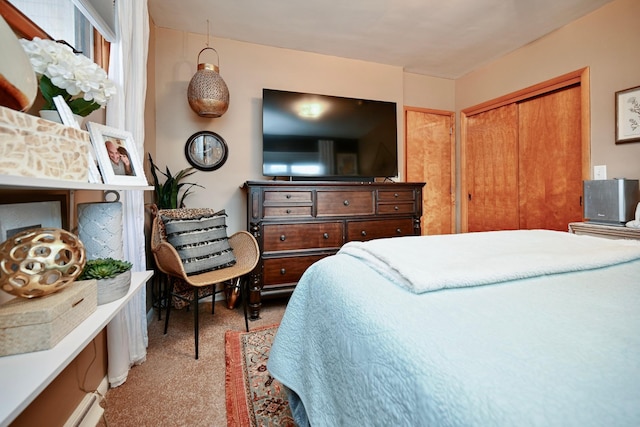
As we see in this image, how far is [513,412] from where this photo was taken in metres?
0.37

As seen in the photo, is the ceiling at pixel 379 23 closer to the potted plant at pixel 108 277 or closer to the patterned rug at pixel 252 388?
the potted plant at pixel 108 277

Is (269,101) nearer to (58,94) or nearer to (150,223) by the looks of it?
(150,223)

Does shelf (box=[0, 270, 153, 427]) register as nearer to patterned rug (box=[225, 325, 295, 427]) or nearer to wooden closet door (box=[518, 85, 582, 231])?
patterned rug (box=[225, 325, 295, 427])

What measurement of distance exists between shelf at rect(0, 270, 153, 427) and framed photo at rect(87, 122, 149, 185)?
571 millimetres

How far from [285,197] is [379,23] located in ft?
5.97

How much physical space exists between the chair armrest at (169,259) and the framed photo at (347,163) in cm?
171

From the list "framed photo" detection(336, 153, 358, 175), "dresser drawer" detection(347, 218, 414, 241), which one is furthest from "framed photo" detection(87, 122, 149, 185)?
"framed photo" detection(336, 153, 358, 175)

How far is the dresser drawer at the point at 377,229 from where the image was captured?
250 cm

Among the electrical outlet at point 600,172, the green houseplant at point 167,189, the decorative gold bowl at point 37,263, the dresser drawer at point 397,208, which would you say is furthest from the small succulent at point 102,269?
the electrical outlet at point 600,172

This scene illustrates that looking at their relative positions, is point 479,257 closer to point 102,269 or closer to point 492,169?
point 102,269

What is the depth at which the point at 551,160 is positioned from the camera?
282cm

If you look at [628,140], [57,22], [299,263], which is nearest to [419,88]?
[628,140]

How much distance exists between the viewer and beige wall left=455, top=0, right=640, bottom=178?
2.21 metres

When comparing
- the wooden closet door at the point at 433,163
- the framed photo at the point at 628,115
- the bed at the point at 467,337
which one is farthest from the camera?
the wooden closet door at the point at 433,163
